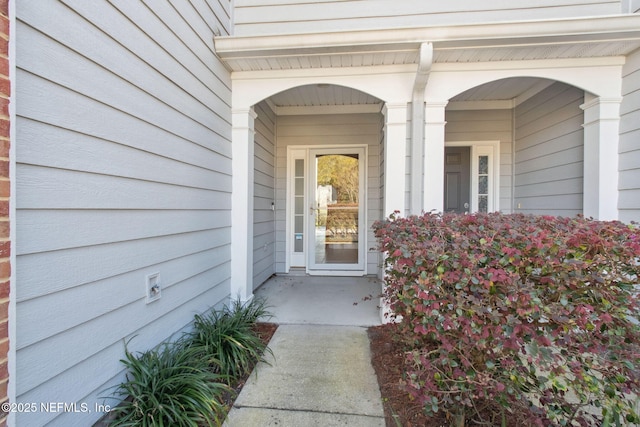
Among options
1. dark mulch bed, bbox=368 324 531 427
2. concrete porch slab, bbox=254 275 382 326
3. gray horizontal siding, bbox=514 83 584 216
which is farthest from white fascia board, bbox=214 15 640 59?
dark mulch bed, bbox=368 324 531 427

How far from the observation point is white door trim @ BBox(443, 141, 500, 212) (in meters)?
4.05

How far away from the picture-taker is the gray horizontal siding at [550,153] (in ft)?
9.77

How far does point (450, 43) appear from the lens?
2.41 meters

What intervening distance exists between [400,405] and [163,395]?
49.6 inches

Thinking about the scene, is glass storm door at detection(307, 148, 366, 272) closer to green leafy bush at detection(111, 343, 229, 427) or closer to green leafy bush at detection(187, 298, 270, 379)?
green leafy bush at detection(187, 298, 270, 379)

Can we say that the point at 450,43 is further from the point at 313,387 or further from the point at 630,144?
the point at 313,387

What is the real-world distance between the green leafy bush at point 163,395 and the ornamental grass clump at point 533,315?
40.2 inches

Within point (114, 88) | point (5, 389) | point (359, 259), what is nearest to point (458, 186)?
point (359, 259)

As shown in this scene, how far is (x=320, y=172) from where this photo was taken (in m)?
4.57

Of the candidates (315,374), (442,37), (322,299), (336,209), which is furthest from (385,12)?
(315,374)

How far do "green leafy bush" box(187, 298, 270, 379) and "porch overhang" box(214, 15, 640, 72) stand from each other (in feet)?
7.57

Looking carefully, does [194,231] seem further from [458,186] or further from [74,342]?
[458,186]

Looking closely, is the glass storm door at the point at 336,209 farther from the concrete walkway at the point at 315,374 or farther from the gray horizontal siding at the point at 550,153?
the gray horizontal siding at the point at 550,153

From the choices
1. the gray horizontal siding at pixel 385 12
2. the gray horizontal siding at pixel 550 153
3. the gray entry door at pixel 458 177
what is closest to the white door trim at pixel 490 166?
the gray entry door at pixel 458 177
